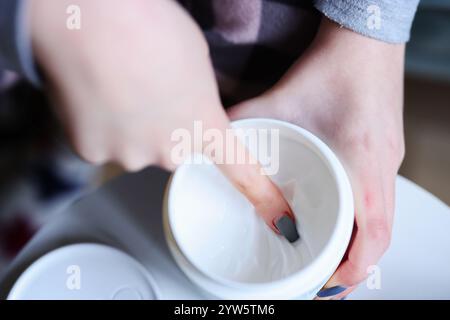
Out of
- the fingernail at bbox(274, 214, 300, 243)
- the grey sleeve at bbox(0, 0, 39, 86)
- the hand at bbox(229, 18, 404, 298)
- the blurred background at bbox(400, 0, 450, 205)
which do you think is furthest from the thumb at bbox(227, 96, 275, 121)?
the blurred background at bbox(400, 0, 450, 205)

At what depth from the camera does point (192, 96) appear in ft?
1.16

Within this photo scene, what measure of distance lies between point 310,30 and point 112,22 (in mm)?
311

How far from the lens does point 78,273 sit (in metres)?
0.52

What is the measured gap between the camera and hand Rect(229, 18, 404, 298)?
0.49m

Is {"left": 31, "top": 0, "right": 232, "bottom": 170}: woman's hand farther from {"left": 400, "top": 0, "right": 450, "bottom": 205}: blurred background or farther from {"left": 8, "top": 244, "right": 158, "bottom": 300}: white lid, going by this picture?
{"left": 400, "top": 0, "right": 450, "bottom": 205}: blurred background

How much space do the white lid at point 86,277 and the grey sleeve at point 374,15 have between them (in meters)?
0.29

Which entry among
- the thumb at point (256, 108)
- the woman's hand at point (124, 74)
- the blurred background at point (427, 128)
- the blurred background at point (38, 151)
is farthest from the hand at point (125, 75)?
the blurred background at point (427, 128)

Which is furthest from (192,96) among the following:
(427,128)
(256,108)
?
(427,128)

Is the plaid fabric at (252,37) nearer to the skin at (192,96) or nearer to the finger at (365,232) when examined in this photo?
the skin at (192,96)

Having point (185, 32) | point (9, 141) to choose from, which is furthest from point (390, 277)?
point (9, 141)

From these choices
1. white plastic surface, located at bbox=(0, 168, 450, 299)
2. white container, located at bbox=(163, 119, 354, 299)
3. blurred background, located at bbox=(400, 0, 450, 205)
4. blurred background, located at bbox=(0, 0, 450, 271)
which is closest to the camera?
white container, located at bbox=(163, 119, 354, 299)

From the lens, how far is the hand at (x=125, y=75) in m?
0.30

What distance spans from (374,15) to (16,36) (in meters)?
0.31

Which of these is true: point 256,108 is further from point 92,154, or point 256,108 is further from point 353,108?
point 92,154
